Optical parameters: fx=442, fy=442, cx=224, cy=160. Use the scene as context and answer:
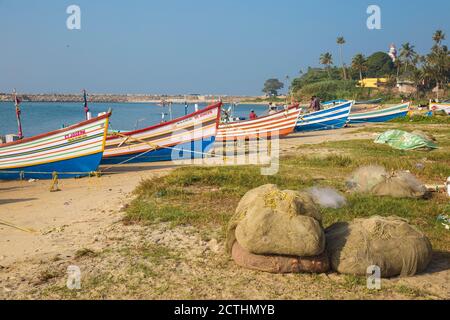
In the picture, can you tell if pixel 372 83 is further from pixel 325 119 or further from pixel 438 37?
pixel 325 119

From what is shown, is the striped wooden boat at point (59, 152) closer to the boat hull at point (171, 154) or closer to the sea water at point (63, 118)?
the boat hull at point (171, 154)

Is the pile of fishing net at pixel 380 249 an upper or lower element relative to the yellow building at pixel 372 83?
lower

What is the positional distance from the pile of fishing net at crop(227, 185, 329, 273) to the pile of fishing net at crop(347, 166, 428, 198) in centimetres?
355

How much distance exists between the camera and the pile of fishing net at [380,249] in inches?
192

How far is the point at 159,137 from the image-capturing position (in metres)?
14.6

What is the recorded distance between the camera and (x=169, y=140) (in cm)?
1464

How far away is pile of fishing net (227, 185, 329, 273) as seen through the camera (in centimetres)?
477

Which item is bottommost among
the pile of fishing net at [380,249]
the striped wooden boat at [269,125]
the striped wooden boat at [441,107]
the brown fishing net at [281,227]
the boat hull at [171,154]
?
the pile of fishing net at [380,249]

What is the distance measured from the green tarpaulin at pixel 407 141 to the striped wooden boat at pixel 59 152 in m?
9.70

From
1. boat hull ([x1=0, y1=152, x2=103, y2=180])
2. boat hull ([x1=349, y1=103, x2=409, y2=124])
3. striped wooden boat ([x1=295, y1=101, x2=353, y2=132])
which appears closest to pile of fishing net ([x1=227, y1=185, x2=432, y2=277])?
boat hull ([x1=0, y1=152, x2=103, y2=180])

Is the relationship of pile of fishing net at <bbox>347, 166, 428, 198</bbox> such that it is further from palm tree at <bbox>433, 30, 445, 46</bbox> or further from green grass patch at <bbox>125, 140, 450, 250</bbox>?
palm tree at <bbox>433, 30, 445, 46</bbox>

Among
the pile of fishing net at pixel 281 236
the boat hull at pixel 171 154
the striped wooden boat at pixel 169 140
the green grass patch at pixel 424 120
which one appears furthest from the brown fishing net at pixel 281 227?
the green grass patch at pixel 424 120

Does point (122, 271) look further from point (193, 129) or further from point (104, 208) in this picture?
point (193, 129)

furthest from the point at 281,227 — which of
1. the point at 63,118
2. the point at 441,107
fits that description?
the point at 63,118
